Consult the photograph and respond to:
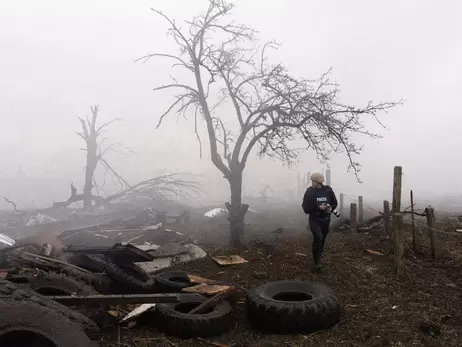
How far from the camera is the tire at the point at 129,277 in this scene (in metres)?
6.41

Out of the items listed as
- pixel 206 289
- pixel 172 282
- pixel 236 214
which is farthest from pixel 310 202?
pixel 236 214

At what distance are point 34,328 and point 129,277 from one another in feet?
9.76

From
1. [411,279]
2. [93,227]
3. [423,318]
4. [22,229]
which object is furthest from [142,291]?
[22,229]

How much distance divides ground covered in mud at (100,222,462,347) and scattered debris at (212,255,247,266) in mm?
134

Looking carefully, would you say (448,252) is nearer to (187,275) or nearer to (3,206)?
(187,275)

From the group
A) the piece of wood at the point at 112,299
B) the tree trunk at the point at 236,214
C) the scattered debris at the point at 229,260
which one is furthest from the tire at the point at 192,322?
the tree trunk at the point at 236,214

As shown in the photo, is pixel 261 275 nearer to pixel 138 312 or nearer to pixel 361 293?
pixel 361 293

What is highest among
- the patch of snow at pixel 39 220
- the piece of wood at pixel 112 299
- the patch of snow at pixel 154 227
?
the piece of wood at pixel 112 299

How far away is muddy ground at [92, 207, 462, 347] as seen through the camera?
4871mm

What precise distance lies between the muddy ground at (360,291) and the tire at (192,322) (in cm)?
13

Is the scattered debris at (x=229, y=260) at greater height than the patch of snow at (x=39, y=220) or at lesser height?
greater

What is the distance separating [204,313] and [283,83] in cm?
823

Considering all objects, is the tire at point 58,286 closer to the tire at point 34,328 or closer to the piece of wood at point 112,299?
the piece of wood at point 112,299

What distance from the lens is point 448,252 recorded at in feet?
29.6
